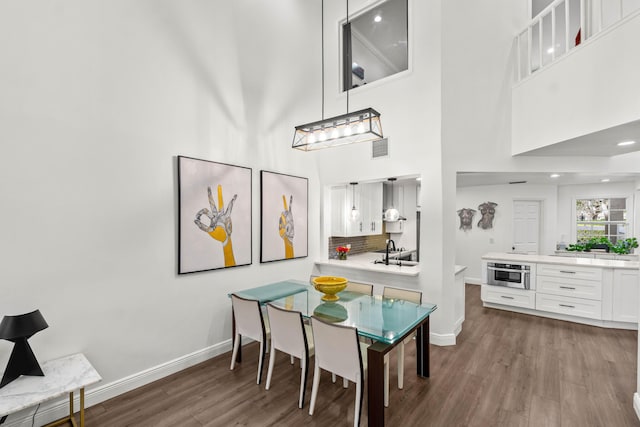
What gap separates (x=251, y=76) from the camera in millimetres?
3832

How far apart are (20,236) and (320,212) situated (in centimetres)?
351

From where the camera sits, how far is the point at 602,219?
6.38 metres

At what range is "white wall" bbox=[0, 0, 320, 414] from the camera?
2209mm

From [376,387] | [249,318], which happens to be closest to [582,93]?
[376,387]

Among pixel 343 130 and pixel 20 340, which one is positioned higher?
pixel 343 130

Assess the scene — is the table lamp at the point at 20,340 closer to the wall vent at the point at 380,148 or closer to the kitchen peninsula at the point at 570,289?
the wall vent at the point at 380,148

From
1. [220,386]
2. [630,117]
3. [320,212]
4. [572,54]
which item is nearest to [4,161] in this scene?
[220,386]

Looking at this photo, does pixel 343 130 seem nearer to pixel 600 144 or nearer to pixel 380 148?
pixel 380 148

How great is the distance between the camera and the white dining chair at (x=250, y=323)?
111 inches

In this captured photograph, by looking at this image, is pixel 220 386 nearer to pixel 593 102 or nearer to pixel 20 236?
pixel 20 236

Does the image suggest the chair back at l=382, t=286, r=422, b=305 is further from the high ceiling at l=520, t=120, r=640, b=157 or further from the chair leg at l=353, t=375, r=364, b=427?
the high ceiling at l=520, t=120, r=640, b=157

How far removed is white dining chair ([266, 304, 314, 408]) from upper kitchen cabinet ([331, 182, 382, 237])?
2.62 meters

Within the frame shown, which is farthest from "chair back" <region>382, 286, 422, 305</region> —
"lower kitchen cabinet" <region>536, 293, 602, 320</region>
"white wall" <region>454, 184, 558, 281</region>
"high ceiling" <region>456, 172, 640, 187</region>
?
"white wall" <region>454, 184, 558, 281</region>

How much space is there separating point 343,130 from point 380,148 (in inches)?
66.4
